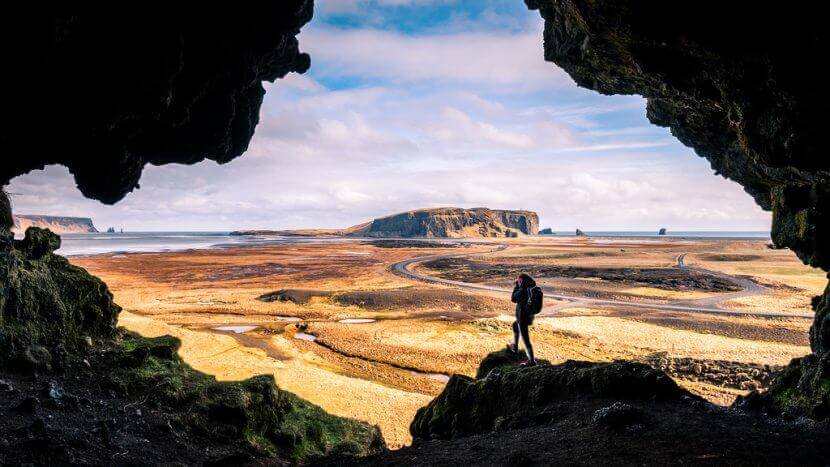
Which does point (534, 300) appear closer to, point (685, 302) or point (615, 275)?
point (685, 302)

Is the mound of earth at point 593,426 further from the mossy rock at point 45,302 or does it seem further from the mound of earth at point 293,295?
the mound of earth at point 293,295

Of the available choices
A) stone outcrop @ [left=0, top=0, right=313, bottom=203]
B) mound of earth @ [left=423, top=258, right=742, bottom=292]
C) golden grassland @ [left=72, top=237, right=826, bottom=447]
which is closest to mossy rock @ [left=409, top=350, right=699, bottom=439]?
golden grassland @ [left=72, top=237, right=826, bottom=447]

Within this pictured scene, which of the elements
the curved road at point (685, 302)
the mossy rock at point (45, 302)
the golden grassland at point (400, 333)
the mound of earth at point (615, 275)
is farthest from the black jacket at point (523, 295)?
the mound of earth at point (615, 275)

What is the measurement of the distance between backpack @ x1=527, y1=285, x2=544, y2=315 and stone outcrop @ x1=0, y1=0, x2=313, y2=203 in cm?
1288

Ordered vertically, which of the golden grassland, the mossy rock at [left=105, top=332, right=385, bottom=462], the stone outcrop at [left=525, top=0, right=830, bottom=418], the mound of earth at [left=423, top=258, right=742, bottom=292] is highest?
the stone outcrop at [left=525, top=0, right=830, bottom=418]

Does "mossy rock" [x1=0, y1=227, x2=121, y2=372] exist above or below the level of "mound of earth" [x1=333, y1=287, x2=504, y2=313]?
above

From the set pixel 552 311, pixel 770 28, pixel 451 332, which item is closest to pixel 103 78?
pixel 770 28

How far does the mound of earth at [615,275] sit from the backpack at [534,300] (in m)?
39.5

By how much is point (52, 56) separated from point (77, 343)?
266 inches

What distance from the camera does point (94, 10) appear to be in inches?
366

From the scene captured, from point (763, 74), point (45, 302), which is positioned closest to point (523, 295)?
point (763, 74)

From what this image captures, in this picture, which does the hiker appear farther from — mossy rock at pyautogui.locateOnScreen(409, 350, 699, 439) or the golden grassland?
the golden grassland

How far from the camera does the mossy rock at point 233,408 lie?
8.09m

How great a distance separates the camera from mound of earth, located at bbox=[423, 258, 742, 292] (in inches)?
1799
